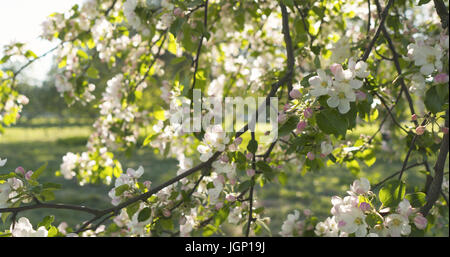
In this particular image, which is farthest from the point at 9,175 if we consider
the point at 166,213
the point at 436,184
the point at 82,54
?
the point at 82,54

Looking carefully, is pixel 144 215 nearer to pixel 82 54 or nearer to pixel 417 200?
pixel 417 200

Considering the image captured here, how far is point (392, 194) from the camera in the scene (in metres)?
1.16

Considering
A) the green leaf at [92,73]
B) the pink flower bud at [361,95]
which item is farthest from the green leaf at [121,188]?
the green leaf at [92,73]

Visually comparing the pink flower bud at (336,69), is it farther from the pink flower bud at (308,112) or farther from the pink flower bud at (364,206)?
the pink flower bud at (364,206)

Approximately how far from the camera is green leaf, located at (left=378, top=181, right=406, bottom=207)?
1155 mm

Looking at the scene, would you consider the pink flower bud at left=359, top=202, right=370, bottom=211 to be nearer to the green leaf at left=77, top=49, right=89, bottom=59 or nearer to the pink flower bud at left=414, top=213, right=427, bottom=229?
the pink flower bud at left=414, top=213, right=427, bottom=229

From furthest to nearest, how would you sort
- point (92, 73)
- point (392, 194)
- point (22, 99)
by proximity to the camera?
1. point (22, 99)
2. point (92, 73)
3. point (392, 194)

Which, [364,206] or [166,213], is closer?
[364,206]

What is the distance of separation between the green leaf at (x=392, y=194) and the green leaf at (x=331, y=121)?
23 cm

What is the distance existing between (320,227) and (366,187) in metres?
0.72

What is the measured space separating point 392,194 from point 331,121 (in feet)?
0.93

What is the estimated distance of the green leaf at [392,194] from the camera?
116 cm

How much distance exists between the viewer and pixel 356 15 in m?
3.02
